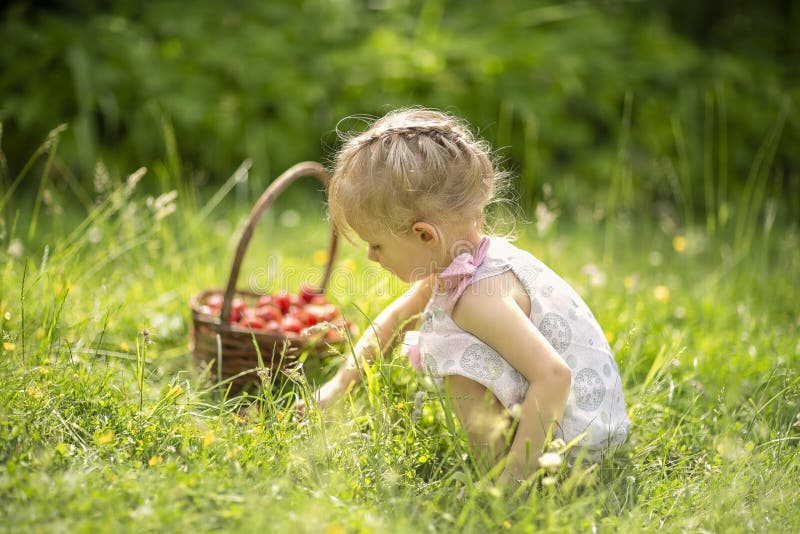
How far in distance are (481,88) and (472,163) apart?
2937 millimetres

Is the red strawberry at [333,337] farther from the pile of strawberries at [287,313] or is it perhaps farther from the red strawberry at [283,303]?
the red strawberry at [283,303]

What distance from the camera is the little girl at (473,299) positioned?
1791mm

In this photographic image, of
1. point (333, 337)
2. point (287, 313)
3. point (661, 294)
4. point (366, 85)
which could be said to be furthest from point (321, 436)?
point (366, 85)

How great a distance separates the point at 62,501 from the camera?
1510mm

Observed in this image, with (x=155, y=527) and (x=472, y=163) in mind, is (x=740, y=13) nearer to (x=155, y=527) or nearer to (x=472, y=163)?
(x=472, y=163)

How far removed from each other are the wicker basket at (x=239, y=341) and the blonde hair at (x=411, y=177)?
422 millimetres

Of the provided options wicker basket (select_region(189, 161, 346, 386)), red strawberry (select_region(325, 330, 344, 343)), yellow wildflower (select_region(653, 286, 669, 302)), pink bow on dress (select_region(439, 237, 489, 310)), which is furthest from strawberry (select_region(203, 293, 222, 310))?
yellow wildflower (select_region(653, 286, 669, 302))

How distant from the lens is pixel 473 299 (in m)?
1.83

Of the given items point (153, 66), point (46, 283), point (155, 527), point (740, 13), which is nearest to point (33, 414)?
point (155, 527)

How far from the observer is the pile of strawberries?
2.39 m

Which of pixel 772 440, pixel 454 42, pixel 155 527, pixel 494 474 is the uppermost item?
pixel 454 42

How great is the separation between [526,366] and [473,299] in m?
0.20

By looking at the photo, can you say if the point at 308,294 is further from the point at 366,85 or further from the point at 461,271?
the point at 366,85

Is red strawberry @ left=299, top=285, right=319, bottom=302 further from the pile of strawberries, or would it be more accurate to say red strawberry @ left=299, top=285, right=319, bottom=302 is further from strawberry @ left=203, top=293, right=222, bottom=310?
strawberry @ left=203, top=293, right=222, bottom=310
